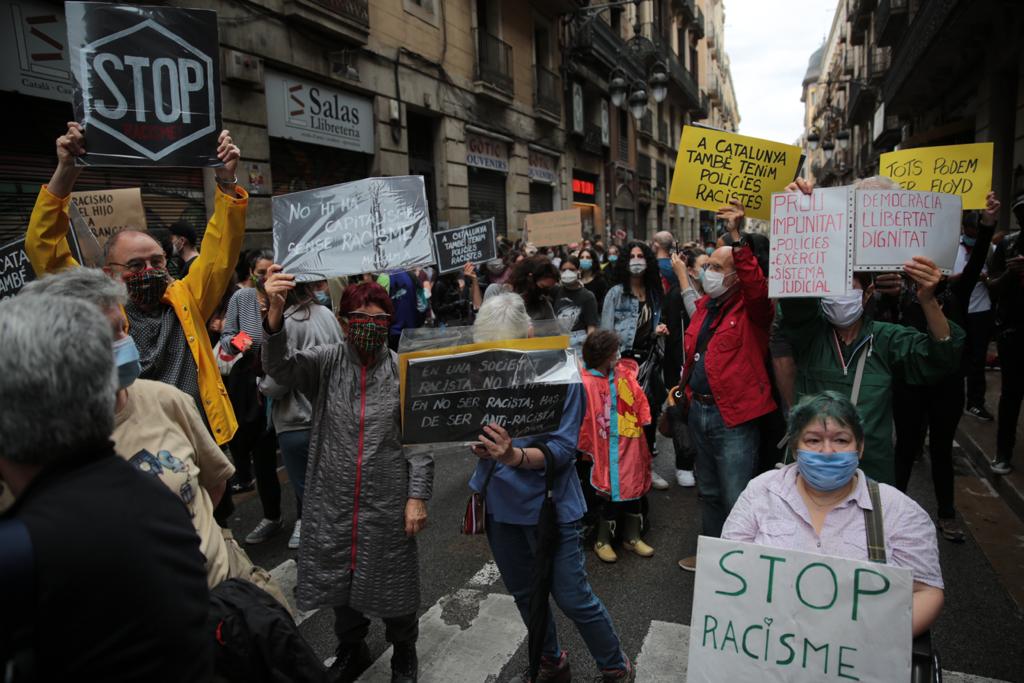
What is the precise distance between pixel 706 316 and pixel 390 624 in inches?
89.6

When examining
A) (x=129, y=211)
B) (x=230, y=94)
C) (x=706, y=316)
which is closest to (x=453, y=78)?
(x=230, y=94)

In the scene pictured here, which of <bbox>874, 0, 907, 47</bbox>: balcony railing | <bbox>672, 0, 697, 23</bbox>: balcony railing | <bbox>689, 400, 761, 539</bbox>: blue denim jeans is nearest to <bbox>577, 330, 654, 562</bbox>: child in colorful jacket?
<bbox>689, 400, 761, 539</bbox>: blue denim jeans

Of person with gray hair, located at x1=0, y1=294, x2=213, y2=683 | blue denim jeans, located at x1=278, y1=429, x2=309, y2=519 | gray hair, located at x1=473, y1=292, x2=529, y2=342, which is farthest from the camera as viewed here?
blue denim jeans, located at x1=278, y1=429, x2=309, y2=519

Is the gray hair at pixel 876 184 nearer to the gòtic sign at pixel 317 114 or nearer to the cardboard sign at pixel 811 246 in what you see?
the cardboard sign at pixel 811 246

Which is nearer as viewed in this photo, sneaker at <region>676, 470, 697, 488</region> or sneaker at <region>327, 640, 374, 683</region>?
sneaker at <region>327, 640, 374, 683</region>

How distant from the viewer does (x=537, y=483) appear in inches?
102

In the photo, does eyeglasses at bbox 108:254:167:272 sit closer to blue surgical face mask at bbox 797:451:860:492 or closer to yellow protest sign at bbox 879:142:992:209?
blue surgical face mask at bbox 797:451:860:492

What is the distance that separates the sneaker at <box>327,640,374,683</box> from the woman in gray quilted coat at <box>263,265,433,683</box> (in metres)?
0.29

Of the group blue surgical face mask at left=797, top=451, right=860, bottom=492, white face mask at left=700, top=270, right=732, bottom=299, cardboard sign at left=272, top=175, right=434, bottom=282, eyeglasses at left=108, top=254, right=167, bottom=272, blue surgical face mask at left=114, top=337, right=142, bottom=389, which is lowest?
blue surgical face mask at left=797, top=451, right=860, bottom=492

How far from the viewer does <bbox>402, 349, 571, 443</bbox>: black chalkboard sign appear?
7.41 ft

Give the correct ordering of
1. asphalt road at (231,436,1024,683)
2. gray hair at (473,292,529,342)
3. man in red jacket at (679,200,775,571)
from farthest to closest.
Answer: man in red jacket at (679,200,775,571) → asphalt road at (231,436,1024,683) → gray hair at (473,292,529,342)

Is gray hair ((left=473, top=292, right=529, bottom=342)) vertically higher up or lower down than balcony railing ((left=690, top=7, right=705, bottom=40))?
lower down

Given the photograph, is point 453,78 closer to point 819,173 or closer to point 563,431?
point 563,431

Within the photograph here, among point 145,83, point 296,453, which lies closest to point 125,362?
point 145,83
